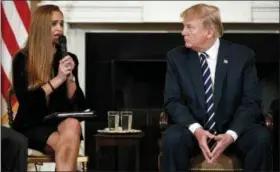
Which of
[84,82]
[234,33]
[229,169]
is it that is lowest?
[229,169]

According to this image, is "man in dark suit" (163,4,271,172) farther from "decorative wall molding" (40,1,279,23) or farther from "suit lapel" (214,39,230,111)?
"decorative wall molding" (40,1,279,23)

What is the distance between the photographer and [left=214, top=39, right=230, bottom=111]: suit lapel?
110 inches

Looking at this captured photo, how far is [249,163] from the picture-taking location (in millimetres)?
2670

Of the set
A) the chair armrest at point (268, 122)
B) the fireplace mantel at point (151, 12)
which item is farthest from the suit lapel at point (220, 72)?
the fireplace mantel at point (151, 12)

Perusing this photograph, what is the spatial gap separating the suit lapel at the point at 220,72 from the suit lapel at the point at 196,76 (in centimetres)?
6

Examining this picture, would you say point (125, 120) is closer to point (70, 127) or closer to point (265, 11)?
point (70, 127)

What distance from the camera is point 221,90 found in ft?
9.21

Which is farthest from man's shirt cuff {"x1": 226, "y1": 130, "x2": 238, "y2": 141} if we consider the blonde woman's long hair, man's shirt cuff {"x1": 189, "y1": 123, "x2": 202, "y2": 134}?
the blonde woman's long hair

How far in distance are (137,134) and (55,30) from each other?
833mm

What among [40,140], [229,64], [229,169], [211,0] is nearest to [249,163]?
[229,169]

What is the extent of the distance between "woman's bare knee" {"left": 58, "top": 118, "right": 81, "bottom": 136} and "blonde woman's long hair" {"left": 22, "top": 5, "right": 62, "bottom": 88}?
0.78 ft

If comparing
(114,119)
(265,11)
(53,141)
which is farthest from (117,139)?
(265,11)

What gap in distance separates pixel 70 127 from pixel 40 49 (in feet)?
1.42

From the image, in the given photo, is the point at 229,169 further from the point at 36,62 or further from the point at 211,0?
the point at 211,0
